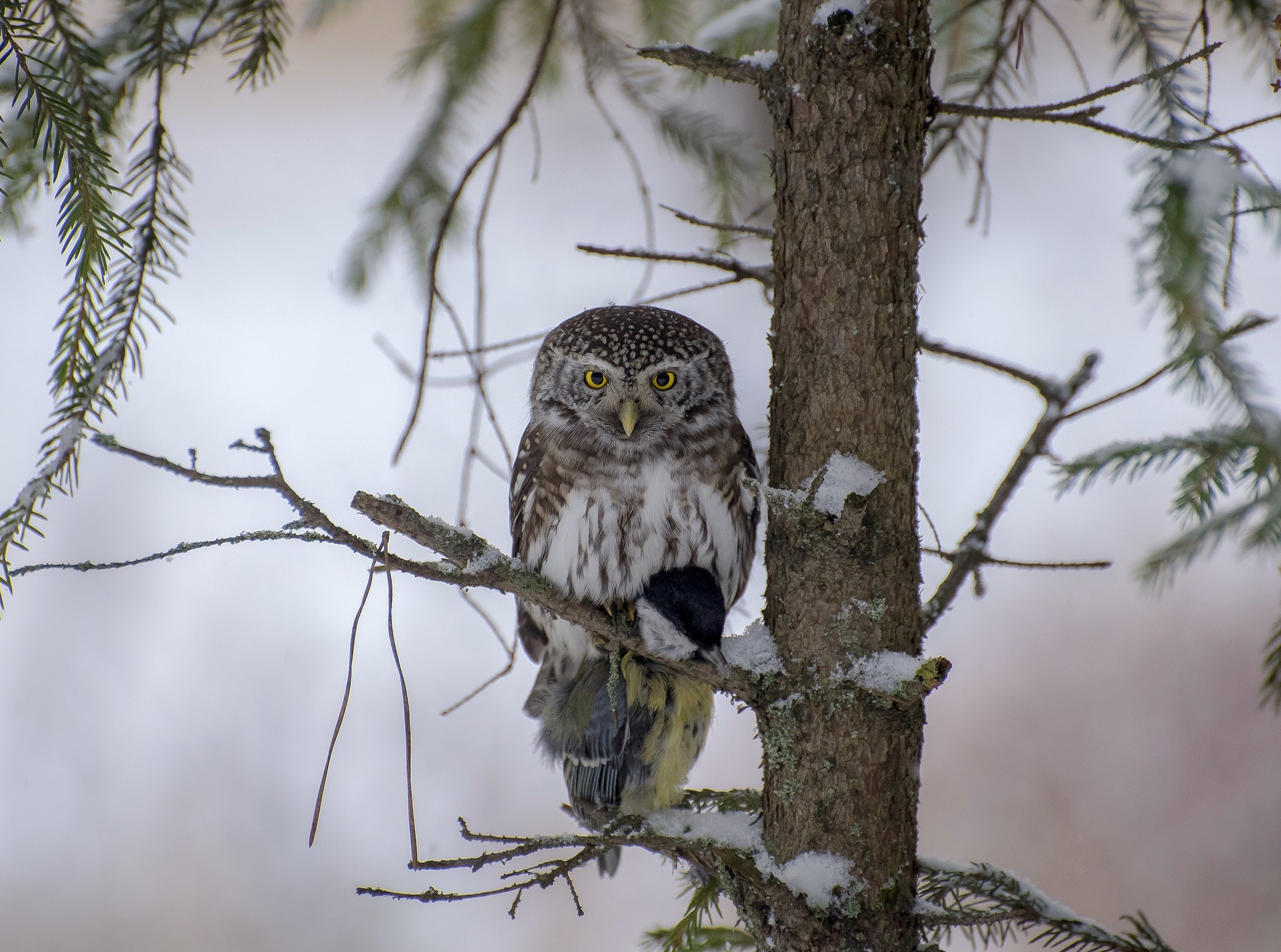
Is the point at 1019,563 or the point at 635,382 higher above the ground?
the point at 635,382

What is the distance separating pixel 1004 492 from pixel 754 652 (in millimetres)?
513

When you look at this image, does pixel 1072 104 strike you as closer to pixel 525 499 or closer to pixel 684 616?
pixel 684 616

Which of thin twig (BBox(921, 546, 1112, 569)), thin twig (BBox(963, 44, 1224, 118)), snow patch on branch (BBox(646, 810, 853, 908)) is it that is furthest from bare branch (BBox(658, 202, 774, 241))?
snow patch on branch (BBox(646, 810, 853, 908))

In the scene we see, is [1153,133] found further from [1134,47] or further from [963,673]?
[963,673]

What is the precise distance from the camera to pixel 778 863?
1.63 meters

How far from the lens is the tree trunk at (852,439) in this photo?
5.26 feet

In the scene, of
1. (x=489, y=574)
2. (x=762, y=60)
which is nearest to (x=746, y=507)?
(x=489, y=574)

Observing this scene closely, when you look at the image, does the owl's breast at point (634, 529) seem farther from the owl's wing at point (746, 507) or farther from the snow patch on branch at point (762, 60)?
the snow patch on branch at point (762, 60)

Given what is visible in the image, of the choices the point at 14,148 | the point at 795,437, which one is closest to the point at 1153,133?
the point at 795,437

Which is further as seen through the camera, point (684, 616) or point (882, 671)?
point (684, 616)

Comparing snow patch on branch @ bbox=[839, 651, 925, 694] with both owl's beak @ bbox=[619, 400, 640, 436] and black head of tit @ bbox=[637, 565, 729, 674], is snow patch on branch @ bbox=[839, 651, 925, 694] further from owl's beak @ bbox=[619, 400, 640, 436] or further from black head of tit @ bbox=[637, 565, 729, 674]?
owl's beak @ bbox=[619, 400, 640, 436]

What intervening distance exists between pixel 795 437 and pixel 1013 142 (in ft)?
12.7

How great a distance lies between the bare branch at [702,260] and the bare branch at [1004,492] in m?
0.52

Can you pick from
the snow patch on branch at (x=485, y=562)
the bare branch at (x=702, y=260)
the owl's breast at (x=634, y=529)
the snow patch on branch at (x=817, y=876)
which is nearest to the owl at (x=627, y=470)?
the owl's breast at (x=634, y=529)
